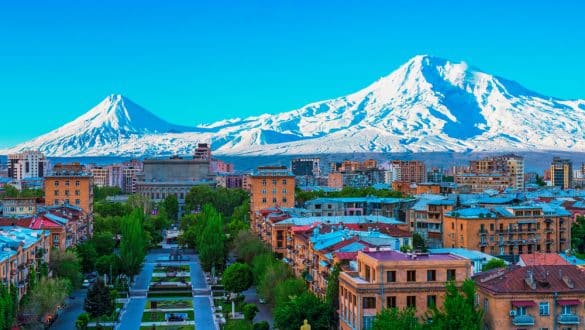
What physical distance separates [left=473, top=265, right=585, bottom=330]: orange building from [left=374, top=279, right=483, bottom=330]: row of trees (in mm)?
1182

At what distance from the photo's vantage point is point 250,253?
218 ft

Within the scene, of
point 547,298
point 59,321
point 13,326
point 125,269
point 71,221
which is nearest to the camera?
point 547,298

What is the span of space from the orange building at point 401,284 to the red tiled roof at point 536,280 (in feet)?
3.95

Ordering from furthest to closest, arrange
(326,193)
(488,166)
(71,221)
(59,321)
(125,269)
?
(488,166)
(326,193)
(71,221)
(125,269)
(59,321)

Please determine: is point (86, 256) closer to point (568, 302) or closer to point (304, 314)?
point (304, 314)

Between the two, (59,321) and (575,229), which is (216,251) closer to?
(59,321)

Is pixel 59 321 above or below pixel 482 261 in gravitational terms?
below

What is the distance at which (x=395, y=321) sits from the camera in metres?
29.1

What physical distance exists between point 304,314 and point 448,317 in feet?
35.1

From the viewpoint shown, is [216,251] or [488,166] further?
[488,166]

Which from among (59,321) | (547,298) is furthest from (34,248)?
(547,298)

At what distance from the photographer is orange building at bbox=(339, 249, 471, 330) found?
33.1m

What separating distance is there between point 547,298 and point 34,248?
3192 cm

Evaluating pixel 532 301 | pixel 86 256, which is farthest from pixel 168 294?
pixel 532 301
